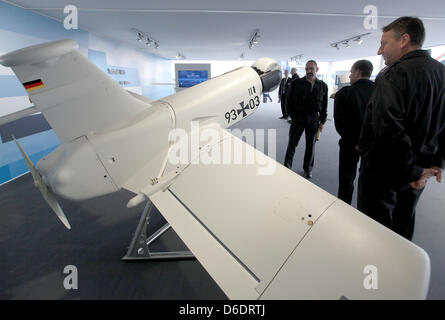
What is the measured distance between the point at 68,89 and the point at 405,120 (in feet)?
6.78

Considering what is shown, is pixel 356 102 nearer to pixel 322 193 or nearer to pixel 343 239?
pixel 322 193

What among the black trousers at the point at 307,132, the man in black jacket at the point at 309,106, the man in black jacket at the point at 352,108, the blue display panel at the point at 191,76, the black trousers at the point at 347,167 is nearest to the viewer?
the man in black jacket at the point at 352,108

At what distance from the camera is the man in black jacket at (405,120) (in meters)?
1.17

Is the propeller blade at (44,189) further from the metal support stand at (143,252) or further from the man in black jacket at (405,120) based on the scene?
the man in black jacket at (405,120)

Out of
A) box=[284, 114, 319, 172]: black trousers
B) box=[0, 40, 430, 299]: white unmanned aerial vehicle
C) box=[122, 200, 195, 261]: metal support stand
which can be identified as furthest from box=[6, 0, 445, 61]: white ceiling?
box=[122, 200, 195, 261]: metal support stand

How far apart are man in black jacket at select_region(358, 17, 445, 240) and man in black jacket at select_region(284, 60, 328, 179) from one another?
6.30 ft

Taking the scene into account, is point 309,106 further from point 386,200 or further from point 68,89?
point 68,89

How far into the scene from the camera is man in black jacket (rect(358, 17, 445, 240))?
1.17 m

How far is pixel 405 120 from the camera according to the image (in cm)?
121

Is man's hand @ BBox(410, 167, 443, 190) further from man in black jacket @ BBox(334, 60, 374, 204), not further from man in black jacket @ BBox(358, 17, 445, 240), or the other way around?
man in black jacket @ BBox(334, 60, 374, 204)

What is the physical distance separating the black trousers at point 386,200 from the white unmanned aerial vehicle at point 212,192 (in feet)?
1.97

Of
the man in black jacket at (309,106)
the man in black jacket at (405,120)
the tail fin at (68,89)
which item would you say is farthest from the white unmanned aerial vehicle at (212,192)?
the man in black jacket at (309,106)
